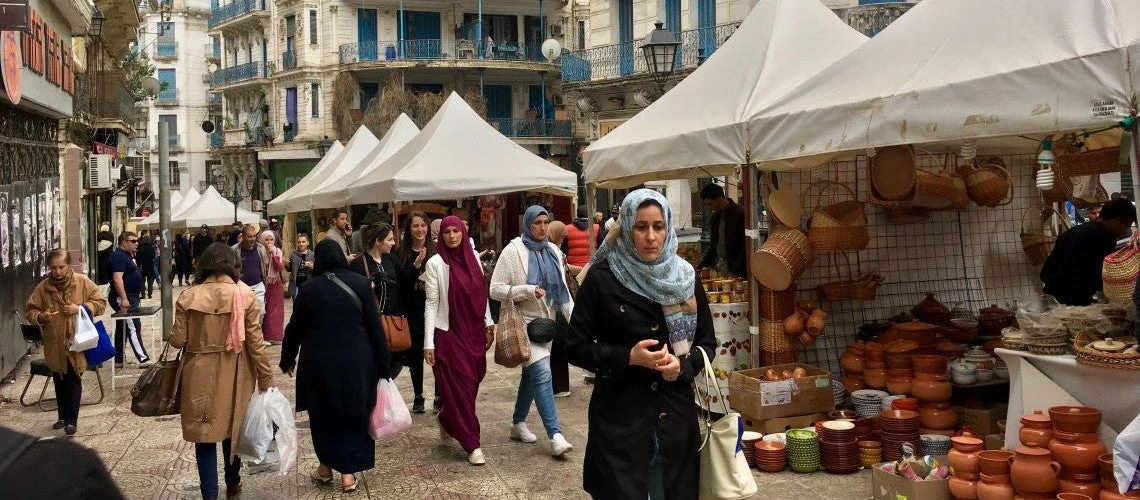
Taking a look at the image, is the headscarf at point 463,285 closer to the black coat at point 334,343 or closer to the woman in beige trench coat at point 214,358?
the black coat at point 334,343

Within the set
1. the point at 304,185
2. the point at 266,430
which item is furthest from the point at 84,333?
the point at 304,185

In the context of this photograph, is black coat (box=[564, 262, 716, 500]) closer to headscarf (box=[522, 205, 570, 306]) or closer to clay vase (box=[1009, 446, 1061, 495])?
clay vase (box=[1009, 446, 1061, 495])

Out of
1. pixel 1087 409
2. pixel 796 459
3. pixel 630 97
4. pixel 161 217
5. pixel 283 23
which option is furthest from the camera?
pixel 283 23

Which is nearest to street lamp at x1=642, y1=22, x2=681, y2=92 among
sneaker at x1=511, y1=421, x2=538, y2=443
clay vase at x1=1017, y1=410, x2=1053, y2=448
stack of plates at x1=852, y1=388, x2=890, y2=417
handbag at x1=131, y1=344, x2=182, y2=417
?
sneaker at x1=511, y1=421, x2=538, y2=443

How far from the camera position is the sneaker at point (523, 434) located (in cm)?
803

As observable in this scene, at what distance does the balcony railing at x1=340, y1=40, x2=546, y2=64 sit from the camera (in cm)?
4066

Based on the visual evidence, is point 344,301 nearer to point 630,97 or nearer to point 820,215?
point 820,215

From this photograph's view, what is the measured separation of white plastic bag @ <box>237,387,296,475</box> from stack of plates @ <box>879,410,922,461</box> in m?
3.73

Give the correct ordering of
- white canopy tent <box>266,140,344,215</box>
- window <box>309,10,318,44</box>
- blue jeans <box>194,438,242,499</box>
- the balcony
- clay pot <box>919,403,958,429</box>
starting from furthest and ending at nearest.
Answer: the balcony → window <box>309,10,318,44</box> → white canopy tent <box>266,140,344,215</box> → clay pot <box>919,403,958,429</box> → blue jeans <box>194,438,242,499</box>

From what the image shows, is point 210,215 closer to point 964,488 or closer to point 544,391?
point 544,391

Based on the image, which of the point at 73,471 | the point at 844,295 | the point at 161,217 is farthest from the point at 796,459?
the point at 161,217

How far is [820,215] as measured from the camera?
26.0 ft

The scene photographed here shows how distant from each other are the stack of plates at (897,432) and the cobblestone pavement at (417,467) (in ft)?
0.82

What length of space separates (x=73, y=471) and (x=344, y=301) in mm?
4992
